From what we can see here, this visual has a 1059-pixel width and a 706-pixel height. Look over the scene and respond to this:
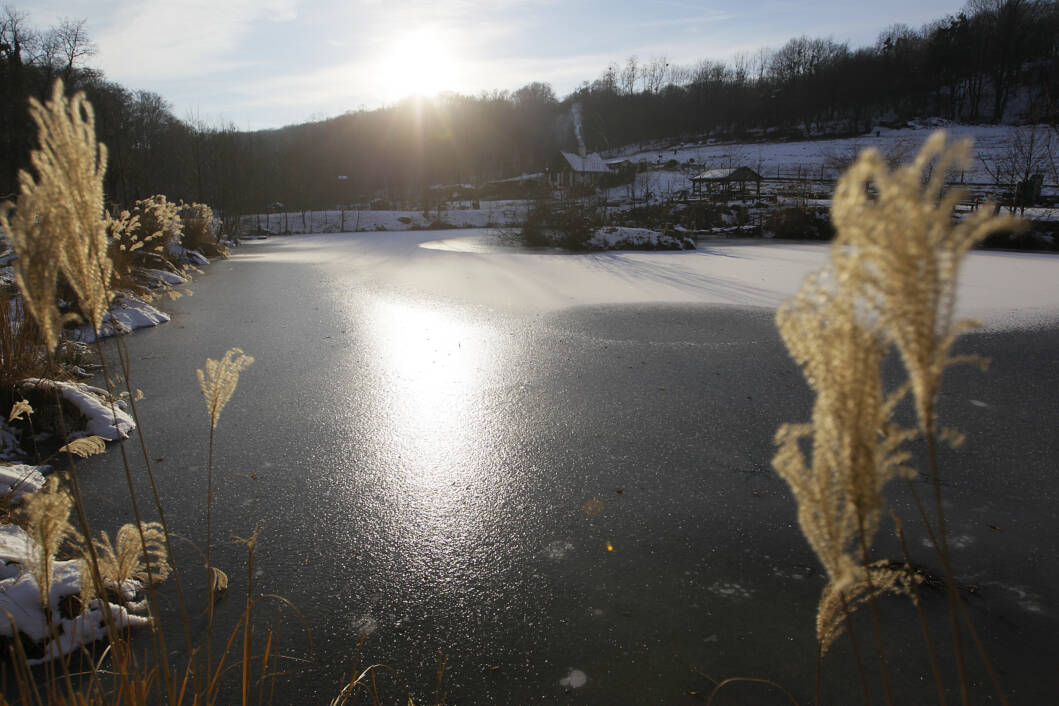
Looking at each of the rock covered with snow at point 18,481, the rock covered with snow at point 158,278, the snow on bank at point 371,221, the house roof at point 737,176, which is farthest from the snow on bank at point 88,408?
the house roof at point 737,176

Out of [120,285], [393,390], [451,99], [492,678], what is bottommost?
[492,678]

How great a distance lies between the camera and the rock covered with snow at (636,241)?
1769 cm

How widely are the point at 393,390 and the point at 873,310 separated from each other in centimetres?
494

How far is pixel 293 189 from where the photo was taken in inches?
2089

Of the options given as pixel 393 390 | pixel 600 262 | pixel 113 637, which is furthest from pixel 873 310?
pixel 600 262

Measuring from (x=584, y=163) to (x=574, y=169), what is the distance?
2078 mm

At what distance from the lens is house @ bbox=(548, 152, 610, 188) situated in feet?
155

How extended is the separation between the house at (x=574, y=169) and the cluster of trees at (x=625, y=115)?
342 cm

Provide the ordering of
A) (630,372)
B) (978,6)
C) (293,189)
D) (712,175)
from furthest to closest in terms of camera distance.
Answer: (978,6) < (293,189) < (712,175) < (630,372)

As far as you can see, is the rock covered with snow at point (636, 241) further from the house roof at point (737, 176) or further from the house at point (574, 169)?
the house at point (574, 169)

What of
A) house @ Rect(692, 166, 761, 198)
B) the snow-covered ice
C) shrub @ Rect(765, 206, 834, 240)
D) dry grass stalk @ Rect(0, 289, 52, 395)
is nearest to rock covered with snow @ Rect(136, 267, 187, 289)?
the snow-covered ice

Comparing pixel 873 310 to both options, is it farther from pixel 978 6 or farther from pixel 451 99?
pixel 451 99

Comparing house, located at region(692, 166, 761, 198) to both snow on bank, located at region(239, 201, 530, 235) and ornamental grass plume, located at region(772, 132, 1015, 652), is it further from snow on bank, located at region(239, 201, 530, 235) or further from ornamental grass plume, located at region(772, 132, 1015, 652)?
ornamental grass plume, located at region(772, 132, 1015, 652)

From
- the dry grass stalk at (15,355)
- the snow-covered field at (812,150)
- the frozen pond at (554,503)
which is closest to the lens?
the frozen pond at (554,503)
